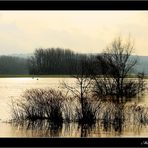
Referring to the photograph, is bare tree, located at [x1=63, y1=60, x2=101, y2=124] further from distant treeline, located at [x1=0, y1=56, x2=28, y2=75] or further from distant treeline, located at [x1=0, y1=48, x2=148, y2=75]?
distant treeline, located at [x1=0, y1=56, x2=28, y2=75]

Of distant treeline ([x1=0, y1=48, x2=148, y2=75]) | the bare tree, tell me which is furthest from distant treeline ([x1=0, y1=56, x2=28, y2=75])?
the bare tree

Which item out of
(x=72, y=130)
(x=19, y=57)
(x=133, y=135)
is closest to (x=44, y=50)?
(x=19, y=57)

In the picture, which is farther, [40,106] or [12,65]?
[40,106]

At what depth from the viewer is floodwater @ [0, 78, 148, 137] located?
3715mm

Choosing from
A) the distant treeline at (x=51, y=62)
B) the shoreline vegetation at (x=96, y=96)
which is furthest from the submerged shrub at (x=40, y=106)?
the distant treeline at (x=51, y=62)

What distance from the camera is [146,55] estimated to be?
375 cm

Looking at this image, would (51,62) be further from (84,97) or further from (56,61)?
(84,97)

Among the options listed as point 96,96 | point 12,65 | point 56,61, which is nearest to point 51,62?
point 56,61

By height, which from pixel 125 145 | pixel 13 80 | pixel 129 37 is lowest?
pixel 125 145

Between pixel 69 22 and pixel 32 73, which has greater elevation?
pixel 69 22

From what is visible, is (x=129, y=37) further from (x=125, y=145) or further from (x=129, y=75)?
(x=125, y=145)

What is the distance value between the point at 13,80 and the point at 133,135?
2.60 feet

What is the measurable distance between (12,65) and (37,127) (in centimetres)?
41

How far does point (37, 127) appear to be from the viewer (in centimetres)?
376
